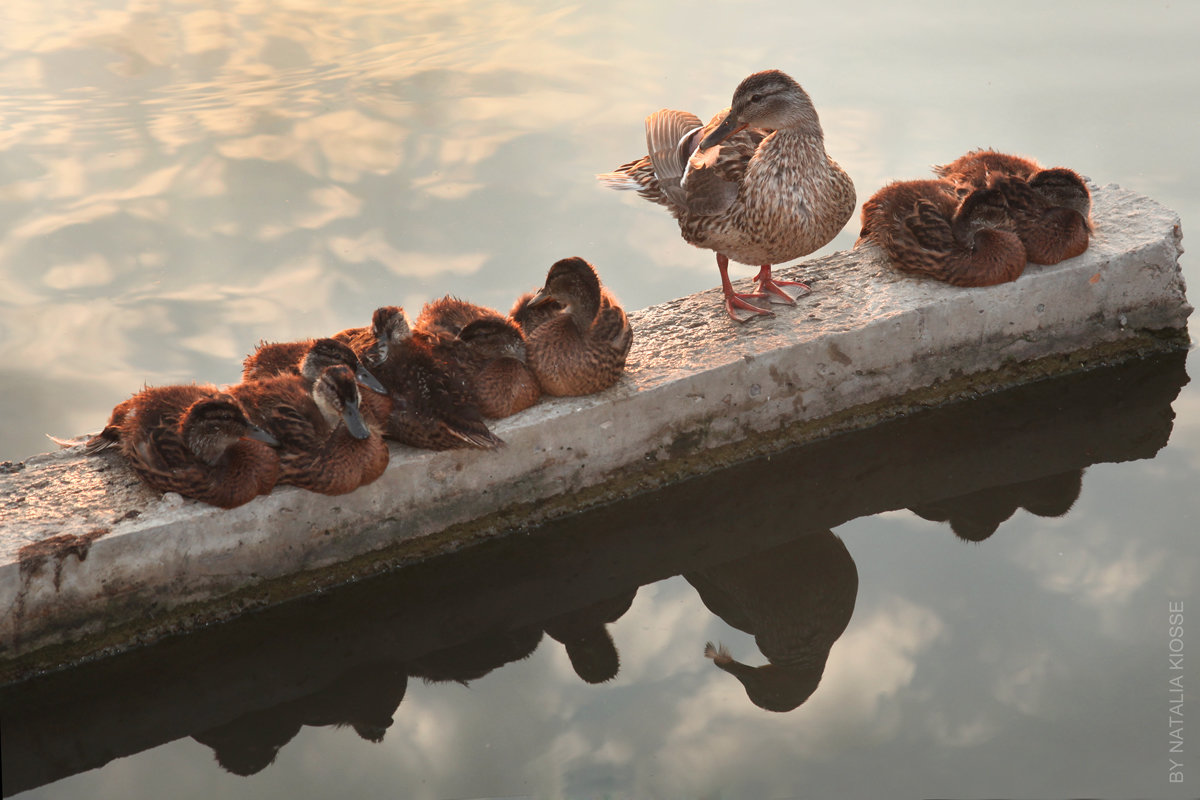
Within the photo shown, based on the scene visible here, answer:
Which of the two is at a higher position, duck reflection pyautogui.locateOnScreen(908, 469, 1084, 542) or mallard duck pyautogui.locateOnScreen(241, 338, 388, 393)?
mallard duck pyautogui.locateOnScreen(241, 338, 388, 393)

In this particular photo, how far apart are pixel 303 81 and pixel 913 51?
19.4ft

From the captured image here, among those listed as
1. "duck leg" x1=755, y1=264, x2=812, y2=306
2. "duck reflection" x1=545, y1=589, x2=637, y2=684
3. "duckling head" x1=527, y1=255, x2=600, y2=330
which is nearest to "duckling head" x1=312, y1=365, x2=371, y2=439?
"duckling head" x1=527, y1=255, x2=600, y2=330

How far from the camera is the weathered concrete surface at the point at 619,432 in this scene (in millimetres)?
5000

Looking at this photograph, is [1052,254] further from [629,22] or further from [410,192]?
[629,22]

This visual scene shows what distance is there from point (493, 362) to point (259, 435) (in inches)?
46.2

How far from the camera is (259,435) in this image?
503 centimetres

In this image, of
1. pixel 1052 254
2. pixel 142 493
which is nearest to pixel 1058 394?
pixel 1052 254

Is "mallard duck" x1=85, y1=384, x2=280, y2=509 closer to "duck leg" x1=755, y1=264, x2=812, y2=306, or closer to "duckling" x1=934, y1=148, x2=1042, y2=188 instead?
"duck leg" x1=755, y1=264, x2=812, y2=306

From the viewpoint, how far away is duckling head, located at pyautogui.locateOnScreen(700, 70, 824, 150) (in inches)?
239

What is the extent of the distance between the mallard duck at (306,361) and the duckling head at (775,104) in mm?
2555

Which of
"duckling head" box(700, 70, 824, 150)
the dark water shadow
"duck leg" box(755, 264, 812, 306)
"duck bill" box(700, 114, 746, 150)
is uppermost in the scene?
"duckling head" box(700, 70, 824, 150)

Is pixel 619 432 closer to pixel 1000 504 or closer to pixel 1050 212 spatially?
pixel 1000 504

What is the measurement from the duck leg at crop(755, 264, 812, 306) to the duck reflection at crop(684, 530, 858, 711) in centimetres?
146

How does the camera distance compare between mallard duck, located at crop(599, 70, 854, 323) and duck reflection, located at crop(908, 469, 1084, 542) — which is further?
mallard duck, located at crop(599, 70, 854, 323)
